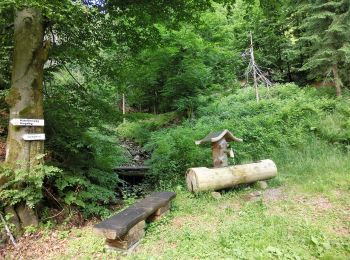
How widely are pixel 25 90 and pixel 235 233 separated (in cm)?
386

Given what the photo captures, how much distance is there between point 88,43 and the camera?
18.9 feet

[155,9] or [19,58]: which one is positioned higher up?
[155,9]

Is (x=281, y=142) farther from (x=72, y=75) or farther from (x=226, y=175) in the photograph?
(x=72, y=75)

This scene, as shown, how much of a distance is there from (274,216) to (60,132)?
4.21m

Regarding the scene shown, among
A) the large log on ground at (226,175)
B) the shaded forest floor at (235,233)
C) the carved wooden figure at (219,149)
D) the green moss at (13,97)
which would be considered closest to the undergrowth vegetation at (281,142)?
the large log on ground at (226,175)

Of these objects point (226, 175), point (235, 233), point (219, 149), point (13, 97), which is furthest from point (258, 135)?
point (13, 97)

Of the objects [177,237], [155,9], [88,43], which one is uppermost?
[155,9]

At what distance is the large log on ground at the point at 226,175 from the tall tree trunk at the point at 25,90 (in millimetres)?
2889

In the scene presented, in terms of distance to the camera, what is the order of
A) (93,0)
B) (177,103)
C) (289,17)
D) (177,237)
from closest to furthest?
1. (177,237)
2. (93,0)
3. (177,103)
4. (289,17)

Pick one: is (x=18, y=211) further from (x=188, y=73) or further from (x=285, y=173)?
(x=188, y=73)

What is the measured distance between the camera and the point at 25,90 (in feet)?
14.3

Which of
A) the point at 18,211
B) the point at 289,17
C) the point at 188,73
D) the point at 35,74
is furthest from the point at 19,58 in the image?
the point at 289,17

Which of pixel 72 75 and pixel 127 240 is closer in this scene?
pixel 127 240

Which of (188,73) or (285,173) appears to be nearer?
(285,173)
